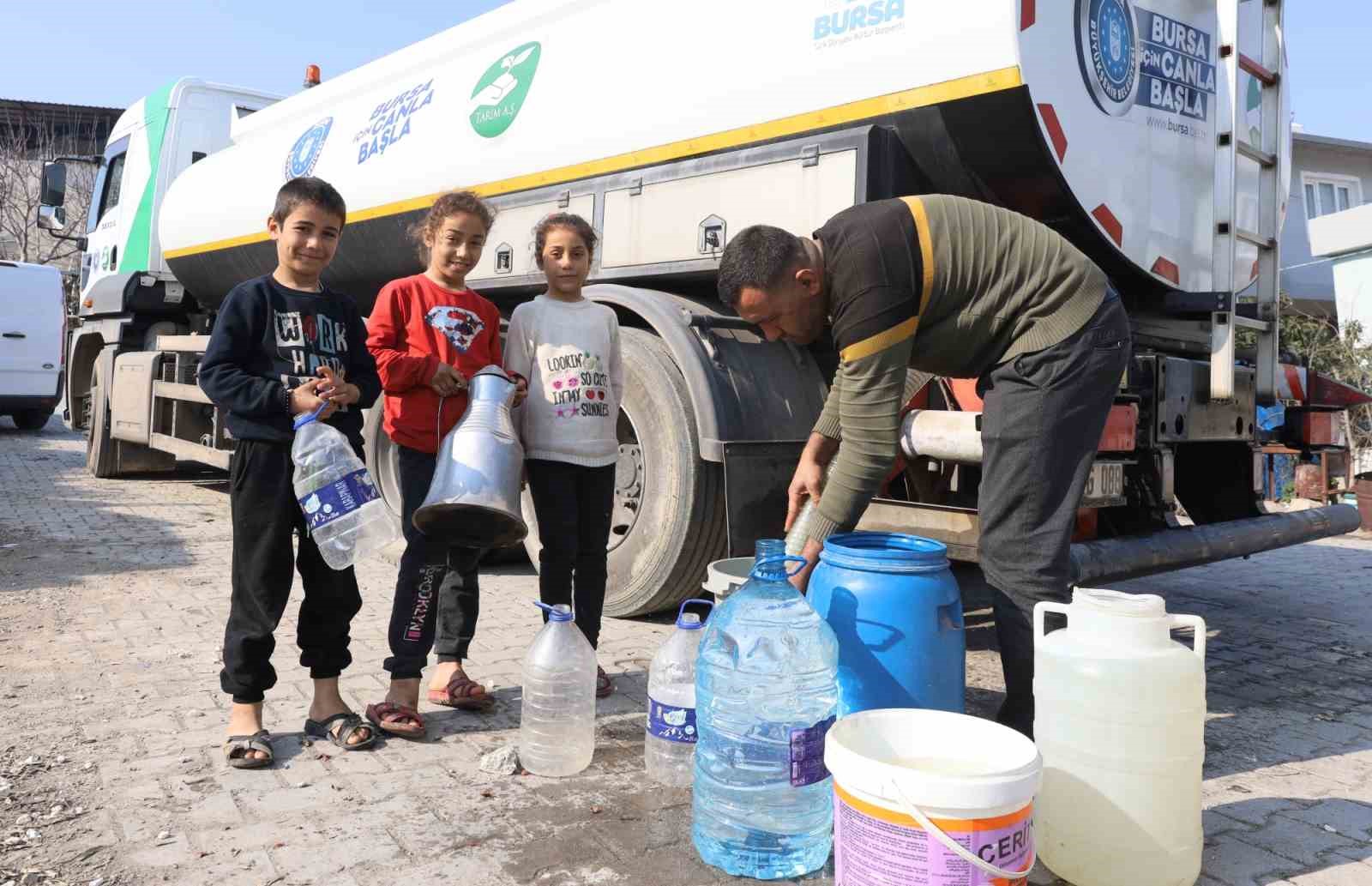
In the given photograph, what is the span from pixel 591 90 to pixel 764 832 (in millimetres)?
3573

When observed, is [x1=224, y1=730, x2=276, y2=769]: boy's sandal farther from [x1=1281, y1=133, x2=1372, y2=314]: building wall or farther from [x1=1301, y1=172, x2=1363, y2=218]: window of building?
[x1=1301, y1=172, x2=1363, y2=218]: window of building

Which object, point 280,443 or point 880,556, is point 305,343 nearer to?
point 280,443

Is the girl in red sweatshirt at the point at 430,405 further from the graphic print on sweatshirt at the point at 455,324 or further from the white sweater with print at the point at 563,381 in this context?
the white sweater with print at the point at 563,381

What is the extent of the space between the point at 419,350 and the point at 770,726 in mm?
1623

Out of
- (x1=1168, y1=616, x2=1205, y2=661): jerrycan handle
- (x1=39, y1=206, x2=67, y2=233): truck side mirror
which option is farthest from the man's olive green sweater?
(x1=39, y1=206, x2=67, y2=233): truck side mirror

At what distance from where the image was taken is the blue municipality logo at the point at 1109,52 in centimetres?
352

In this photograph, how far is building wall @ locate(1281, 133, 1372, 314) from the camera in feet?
60.7

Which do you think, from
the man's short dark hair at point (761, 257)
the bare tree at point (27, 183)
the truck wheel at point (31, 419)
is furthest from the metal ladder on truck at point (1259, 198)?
the bare tree at point (27, 183)

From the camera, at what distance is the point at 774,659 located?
2244 mm

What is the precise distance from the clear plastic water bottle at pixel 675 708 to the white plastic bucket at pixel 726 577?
2.3 inches

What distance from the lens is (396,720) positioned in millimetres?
2986

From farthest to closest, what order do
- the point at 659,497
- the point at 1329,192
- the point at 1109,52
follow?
the point at 1329,192 → the point at 659,497 → the point at 1109,52

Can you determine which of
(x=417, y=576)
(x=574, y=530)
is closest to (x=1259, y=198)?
(x=574, y=530)

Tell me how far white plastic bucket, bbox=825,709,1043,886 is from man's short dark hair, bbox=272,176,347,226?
6.78 ft
